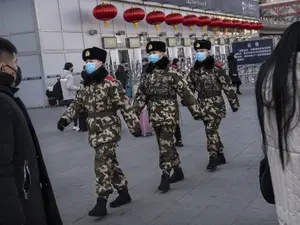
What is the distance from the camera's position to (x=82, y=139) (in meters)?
9.38

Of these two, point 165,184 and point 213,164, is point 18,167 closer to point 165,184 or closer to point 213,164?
point 165,184

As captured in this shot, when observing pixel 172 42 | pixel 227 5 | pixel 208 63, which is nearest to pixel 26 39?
pixel 172 42

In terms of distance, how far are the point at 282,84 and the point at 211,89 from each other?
438cm

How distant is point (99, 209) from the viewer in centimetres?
434

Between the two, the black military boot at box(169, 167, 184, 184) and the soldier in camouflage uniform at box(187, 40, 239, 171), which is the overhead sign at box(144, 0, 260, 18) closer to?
the soldier in camouflage uniform at box(187, 40, 239, 171)

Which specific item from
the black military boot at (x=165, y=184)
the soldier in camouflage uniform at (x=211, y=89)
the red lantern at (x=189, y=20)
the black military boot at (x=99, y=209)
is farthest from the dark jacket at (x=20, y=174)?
the red lantern at (x=189, y=20)

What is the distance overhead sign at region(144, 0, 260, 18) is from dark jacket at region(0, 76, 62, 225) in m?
20.5

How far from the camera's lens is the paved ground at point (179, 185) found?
13.5 feet

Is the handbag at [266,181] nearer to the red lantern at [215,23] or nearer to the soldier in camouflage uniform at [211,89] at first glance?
the soldier in camouflage uniform at [211,89]

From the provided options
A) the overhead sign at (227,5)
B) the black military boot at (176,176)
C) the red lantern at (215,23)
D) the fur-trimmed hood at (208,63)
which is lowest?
the black military boot at (176,176)

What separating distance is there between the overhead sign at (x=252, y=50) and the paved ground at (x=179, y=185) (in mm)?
7114

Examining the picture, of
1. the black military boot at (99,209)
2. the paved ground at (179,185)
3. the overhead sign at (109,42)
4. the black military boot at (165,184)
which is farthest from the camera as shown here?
the overhead sign at (109,42)

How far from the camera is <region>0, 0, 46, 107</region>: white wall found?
638 inches

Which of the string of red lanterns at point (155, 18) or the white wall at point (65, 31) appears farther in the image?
the white wall at point (65, 31)
